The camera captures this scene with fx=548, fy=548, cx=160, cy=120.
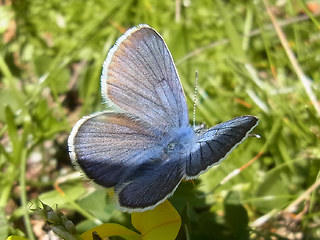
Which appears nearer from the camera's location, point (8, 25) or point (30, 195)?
point (30, 195)

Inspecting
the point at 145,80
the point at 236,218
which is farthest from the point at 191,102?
the point at 145,80

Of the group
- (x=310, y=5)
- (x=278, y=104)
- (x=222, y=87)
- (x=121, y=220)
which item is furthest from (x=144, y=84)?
(x=310, y=5)

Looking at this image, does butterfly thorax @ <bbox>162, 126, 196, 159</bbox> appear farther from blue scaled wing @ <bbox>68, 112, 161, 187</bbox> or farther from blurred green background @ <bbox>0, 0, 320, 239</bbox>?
blurred green background @ <bbox>0, 0, 320, 239</bbox>

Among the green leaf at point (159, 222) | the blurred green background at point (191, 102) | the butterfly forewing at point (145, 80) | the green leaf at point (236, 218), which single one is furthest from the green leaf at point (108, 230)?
the green leaf at point (236, 218)

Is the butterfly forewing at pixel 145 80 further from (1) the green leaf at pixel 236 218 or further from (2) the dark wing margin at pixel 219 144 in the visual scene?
(1) the green leaf at pixel 236 218

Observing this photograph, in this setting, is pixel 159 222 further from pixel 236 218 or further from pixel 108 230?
pixel 236 218

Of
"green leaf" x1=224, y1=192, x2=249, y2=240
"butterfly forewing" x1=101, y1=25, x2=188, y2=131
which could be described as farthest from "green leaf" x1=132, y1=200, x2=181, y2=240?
"green leaf" x1=224, y1=192, x2=249, y2=240

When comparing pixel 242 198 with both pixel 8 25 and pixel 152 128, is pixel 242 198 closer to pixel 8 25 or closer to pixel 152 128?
pixel 152 128
